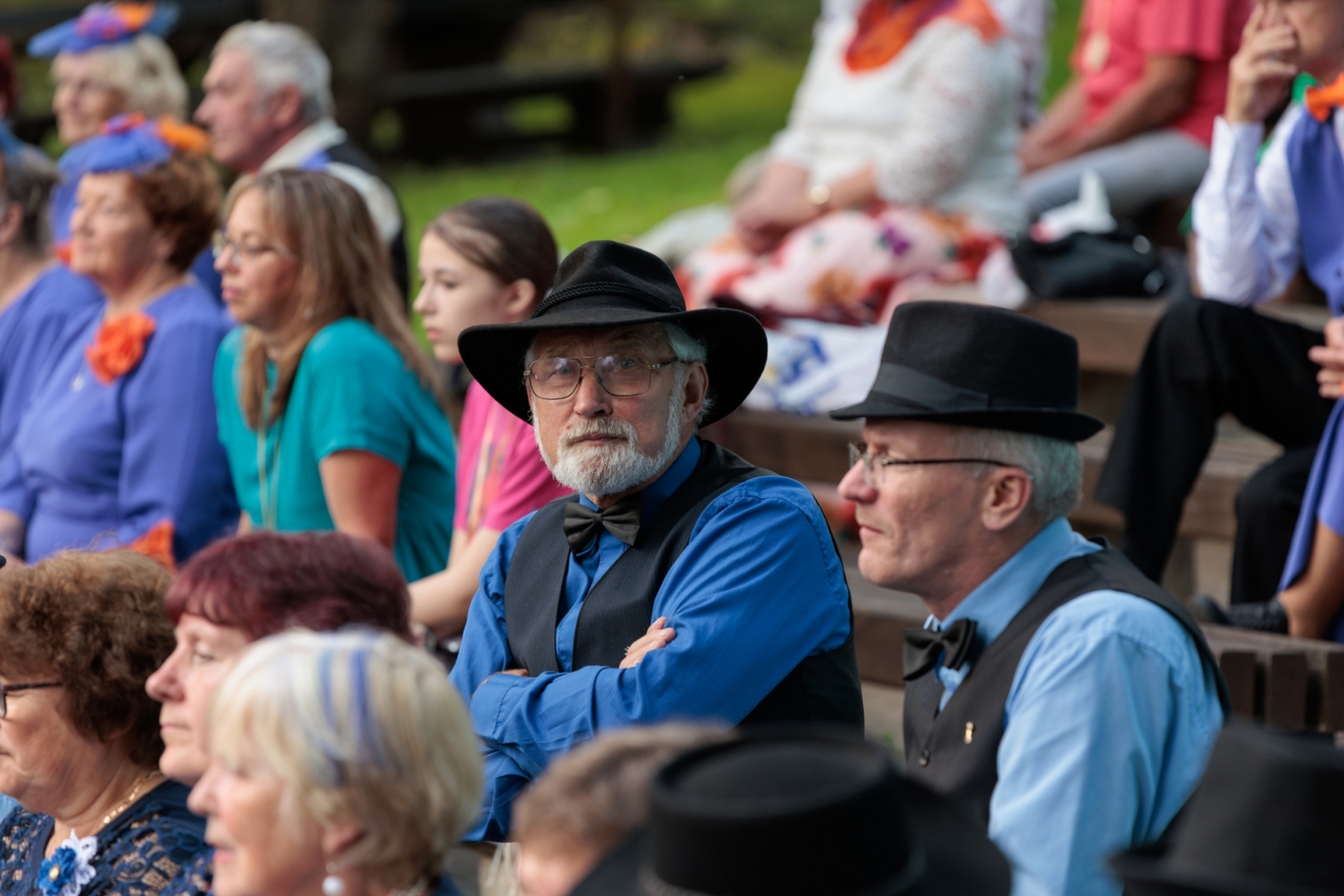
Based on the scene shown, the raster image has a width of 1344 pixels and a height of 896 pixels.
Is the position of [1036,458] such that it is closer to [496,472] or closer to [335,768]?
[335,768]

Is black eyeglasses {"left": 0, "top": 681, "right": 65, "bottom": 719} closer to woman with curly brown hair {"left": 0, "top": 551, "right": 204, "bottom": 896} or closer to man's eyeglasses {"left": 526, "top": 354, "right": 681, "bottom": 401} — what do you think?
woman with curly brown hair {"left": 0, "top": 551, "right": 204, "bottom": 896}

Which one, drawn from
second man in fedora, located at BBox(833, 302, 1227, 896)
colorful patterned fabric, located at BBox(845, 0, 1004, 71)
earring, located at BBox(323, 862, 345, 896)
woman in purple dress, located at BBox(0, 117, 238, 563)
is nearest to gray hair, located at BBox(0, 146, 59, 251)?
woman in purple dress, located at BBox(0, 117, 238, 563)

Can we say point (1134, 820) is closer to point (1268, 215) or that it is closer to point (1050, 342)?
point (1050, 342)

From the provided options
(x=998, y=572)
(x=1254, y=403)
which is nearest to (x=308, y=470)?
(x=998, y=572)

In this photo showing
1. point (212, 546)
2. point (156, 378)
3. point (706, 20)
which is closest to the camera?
point (212, 546)

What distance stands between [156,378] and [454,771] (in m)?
3.12

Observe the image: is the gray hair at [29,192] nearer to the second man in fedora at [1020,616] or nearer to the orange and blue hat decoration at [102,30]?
the orange and blue hat decoration at [102,30]

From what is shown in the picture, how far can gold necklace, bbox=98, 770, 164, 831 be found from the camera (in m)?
2.89

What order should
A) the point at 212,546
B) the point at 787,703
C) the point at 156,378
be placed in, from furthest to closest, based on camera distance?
the point at 156,378
the point at 787,703
the point at 212,546

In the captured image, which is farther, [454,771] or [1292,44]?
[1292,44]

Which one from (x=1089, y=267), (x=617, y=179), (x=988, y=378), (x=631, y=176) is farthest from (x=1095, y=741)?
(x=631, y=176)

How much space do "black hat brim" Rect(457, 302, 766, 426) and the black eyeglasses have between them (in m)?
1.00

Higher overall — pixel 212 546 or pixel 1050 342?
pixel 1050 342

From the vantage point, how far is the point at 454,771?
2.07 m
